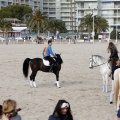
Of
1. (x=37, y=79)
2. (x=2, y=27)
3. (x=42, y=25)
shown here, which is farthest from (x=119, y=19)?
(x=37, y=79)

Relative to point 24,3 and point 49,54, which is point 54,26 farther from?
point 49,54

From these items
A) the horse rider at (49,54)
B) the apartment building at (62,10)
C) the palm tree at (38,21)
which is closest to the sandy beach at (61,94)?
the horse rider at (49,54)

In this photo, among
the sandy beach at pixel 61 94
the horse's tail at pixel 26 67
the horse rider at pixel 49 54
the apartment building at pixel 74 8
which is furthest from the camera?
the apartment building at pixel 74 8

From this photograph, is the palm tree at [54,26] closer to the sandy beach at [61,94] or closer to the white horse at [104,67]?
the sandy beach at [61,94]

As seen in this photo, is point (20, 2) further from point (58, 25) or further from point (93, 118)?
point (93, 118)

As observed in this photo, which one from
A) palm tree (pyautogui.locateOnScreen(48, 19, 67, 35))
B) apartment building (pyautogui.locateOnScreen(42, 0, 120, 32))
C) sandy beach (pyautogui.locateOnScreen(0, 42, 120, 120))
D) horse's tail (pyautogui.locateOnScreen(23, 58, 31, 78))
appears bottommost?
sandy beach (pyautogui.locateOnScreen(0, 42, 120, 120))

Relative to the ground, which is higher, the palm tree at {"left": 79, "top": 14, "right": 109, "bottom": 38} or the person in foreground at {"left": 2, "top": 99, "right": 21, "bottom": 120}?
the palm tree at {"left": 79, "top": 14, "right": 109, "bottom": 38}

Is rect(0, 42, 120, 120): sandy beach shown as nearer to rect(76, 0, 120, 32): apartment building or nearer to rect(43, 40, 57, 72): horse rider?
rect(43, 40, 57, 72): horse rider

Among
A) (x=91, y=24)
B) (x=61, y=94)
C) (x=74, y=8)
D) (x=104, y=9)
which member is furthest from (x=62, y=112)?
(x=74, y=8)

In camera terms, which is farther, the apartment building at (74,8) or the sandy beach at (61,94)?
the apartment building at (74,8)

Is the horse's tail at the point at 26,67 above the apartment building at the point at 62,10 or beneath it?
beneath

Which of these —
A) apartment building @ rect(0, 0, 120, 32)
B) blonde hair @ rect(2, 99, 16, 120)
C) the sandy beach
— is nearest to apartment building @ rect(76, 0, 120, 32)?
apartment building @ rect(0, 0, 120, 32)

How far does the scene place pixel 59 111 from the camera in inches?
269

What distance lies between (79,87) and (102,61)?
2.08m
